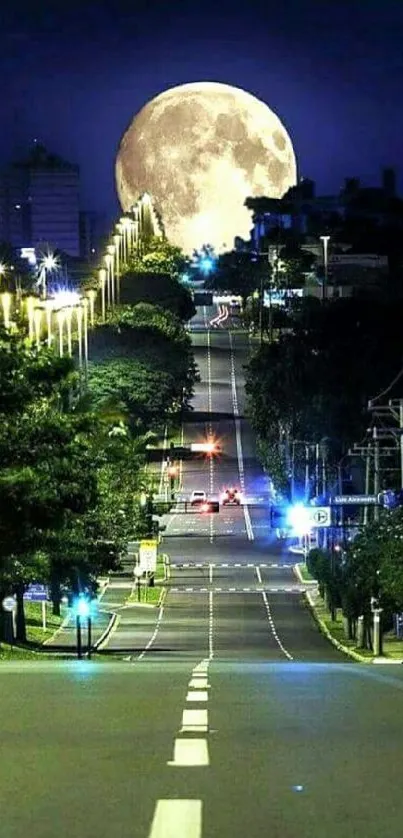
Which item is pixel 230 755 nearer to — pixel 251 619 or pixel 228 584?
pixel 251 619

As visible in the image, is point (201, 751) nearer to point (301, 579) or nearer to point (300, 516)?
point (300, 516)

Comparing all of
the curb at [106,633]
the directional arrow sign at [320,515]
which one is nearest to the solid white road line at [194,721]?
the curb at [106,633]

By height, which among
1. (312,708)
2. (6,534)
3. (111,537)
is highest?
(312,708)

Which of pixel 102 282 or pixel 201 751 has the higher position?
pixel 201 751

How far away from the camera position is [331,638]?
80.1m

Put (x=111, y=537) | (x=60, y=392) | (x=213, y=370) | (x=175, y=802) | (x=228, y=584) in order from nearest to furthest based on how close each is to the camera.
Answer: (x=175, y=802), (x=60, y=392), (x=111, y=537), (x=228, y=584), (x=213, y=370)

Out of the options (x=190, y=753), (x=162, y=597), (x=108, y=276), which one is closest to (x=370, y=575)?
(x=162, y=597)

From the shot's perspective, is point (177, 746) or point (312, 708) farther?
point (312, 708)

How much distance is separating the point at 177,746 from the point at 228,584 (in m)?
88.1

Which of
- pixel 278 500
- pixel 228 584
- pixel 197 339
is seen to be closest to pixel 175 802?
pixel 228 584

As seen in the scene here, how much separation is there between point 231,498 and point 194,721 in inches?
4286

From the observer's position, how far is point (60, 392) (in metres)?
41.8

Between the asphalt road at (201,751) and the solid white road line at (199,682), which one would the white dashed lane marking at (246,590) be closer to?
the asphalt road at (201,751)

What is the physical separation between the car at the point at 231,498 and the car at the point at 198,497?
4.28ft
